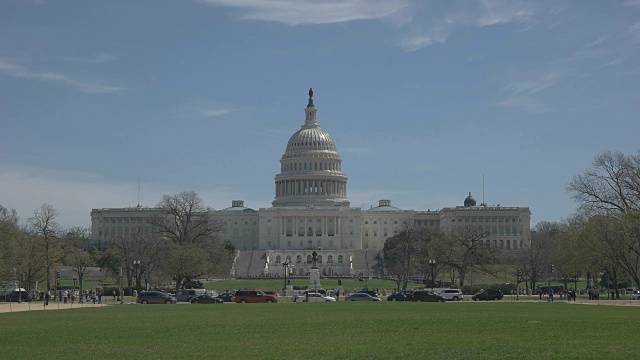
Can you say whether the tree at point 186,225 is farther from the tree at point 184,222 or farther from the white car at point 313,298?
the white car at point 313,298

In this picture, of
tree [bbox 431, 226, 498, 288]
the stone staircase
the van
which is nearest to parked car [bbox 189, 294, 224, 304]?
the van

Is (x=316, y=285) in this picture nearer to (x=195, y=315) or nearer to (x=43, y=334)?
(x=195, y=315)

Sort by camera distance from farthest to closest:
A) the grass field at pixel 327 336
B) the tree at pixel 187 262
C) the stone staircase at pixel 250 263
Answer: the stone staircase at pixel 250 263
the tree at pixel 187 262
the grass field at pixel 327 336

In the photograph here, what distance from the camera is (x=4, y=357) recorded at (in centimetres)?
2634

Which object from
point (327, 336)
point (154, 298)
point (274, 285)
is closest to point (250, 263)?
point (274, 285)

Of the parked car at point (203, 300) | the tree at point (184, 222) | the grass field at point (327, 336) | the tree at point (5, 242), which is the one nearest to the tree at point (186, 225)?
the tree at point (184, 222)

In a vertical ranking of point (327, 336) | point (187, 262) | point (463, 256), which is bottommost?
point (327, 336)

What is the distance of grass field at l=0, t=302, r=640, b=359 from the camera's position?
25.8 metres

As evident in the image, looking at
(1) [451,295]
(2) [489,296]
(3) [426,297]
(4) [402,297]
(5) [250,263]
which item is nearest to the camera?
(3) [426,297]

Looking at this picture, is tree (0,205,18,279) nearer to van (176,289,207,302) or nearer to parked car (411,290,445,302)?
van (176,289,207,302)

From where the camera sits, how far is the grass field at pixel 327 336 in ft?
84.6

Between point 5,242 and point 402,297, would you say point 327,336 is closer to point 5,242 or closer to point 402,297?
point 402,297

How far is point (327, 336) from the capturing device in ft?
103

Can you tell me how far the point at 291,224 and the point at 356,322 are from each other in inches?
6246
